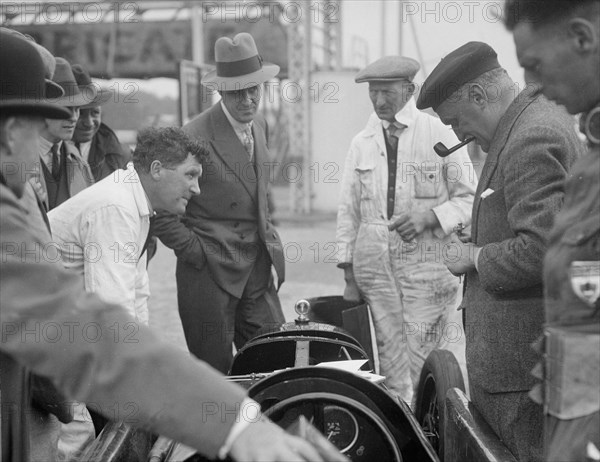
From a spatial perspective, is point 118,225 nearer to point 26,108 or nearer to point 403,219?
point 26,108

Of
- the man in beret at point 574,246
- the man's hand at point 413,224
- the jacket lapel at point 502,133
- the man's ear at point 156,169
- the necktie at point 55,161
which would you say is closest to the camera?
the man in beret at point 574,246

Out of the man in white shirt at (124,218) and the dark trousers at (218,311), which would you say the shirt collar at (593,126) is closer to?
the man in white shirt at (124,218)

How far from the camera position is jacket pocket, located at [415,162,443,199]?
16.4 ft

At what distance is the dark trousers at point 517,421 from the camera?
8.95ft

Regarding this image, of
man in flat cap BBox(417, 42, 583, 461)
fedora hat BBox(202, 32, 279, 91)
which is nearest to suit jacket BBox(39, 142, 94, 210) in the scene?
fedora hat BBox(202, 32, 279, 91)

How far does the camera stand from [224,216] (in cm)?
498

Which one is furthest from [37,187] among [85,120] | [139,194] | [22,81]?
[22,81]

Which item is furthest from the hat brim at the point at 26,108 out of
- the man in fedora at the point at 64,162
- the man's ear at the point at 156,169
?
the man in fedora at the point at 64,162

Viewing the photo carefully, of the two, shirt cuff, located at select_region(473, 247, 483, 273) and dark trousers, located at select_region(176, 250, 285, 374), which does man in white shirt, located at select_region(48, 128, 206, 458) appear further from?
shirt cuff, located at select_region(473, 247, 483, 273)

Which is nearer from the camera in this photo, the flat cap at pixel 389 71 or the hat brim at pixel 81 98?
the hat brim at pixel 81 98

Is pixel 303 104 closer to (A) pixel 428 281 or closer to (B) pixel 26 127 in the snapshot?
(A) pixel 428 281

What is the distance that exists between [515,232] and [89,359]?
1581 millimetres

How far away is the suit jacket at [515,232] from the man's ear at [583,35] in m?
0.92

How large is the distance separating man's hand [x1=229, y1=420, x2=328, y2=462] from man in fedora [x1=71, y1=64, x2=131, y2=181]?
3.59 m
